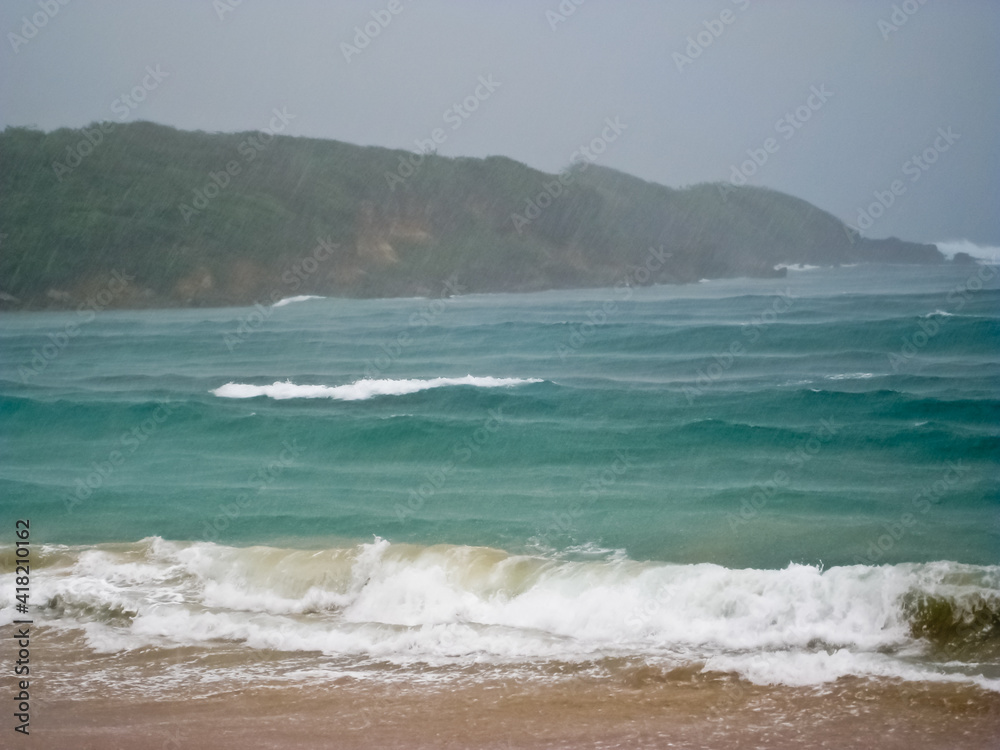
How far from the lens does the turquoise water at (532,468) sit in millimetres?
2832

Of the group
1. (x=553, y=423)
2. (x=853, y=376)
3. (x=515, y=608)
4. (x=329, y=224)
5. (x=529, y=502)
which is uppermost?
(x=329, y=224)

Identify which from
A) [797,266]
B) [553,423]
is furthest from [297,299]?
[797,266]

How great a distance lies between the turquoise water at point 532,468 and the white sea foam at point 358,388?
3 cm

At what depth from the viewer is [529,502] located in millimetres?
4539

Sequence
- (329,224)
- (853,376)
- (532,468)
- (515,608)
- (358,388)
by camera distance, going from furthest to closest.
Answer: (329,224) → (358,388) → (853,376) → (532,468) → (515,608)

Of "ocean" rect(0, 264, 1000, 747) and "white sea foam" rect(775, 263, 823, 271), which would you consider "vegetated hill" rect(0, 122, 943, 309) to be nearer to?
"white sea foam" rect(775, 263, 823, 271)

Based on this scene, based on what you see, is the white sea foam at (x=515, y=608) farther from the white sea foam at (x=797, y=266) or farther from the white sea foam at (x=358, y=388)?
the white sea foam at (x=797, y=266)

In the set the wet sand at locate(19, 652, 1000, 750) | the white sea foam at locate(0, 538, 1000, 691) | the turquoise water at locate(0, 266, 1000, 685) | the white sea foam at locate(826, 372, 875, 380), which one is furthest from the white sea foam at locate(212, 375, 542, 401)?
the wet sand at locate(19, 652, 1000, 750)

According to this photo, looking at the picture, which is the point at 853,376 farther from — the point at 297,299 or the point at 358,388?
the point at 297,299

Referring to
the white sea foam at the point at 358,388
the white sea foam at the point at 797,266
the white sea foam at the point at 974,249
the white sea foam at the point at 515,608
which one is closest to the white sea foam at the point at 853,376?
the white sea foam at the point at 797,266

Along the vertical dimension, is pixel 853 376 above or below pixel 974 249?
below

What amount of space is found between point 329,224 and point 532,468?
9.64 feet

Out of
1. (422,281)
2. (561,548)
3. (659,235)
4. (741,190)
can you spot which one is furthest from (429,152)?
(561,548)

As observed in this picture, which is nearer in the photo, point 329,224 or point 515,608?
point 515,608
